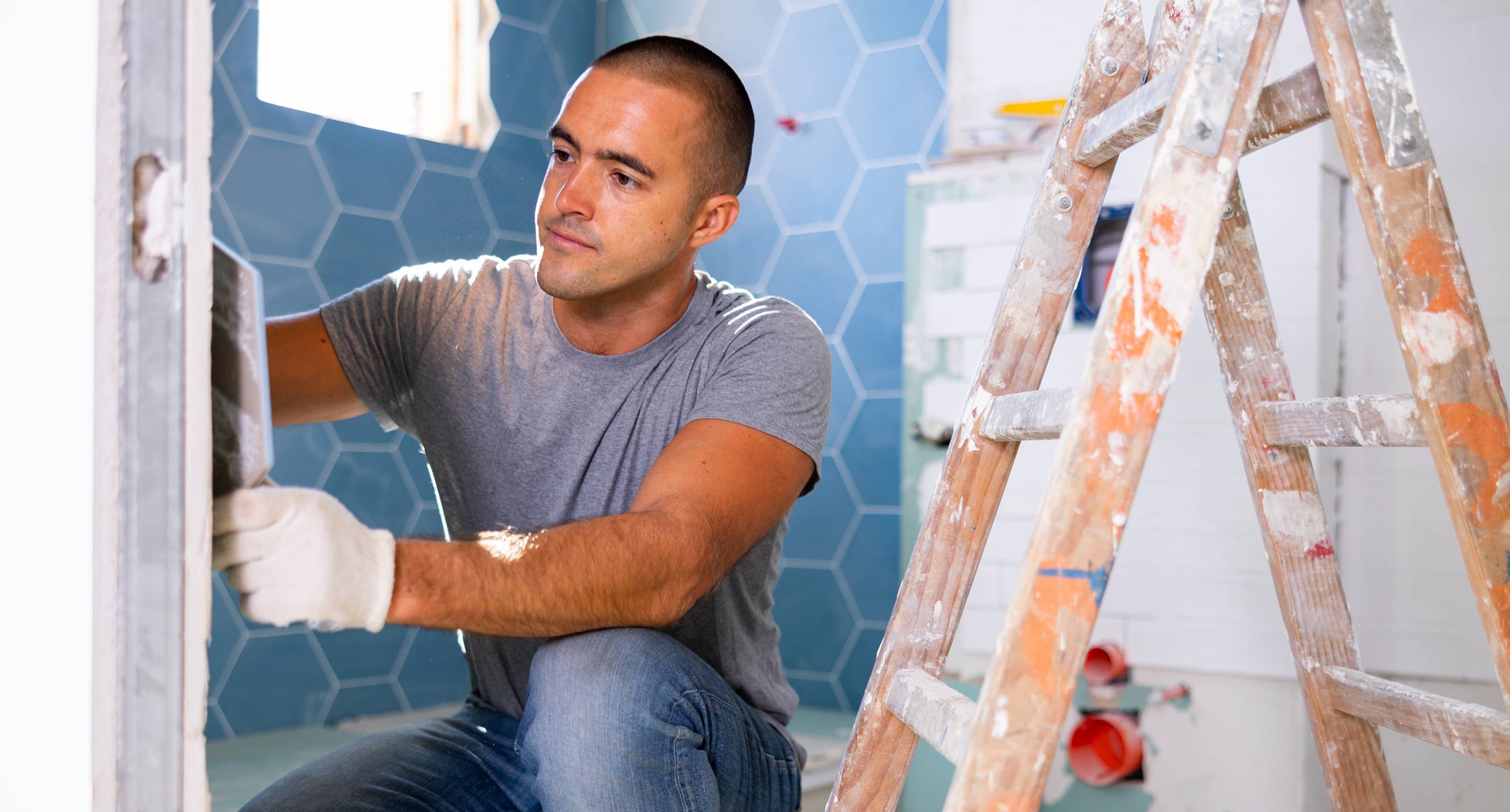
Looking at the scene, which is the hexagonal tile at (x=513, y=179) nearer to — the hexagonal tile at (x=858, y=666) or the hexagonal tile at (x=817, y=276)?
the hexagonal tile at (x=817, y=276)

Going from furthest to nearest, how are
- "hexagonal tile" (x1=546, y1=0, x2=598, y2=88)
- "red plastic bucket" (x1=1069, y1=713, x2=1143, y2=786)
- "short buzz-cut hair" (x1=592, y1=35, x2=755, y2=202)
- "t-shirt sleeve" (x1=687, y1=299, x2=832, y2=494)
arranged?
"hexagonal tile" (x1=546, y1=0, x2=598, y2=88), "red plastic bucket" (x1=1069, y1=713, x2=1143, y2=786), "short buzz-cut hair" (x1=592, y1=35, x2=755, y2=202), "t-shirt sleeve" (x1=687, y1=299, x2=832, y2=494)

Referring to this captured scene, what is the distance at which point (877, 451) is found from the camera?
8.22ft

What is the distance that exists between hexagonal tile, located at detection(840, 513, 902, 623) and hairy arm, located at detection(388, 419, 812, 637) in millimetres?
1417

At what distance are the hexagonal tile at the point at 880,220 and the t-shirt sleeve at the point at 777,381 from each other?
1.27 meters

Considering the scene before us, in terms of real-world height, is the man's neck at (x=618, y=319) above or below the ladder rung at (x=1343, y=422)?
below

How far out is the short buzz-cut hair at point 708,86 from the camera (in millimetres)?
1341

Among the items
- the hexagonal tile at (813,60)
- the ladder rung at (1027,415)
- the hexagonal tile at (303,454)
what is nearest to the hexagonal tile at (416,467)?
the hexagonal tile at (303,454)

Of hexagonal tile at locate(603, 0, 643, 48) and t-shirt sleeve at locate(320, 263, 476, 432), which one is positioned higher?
hexagonal tile at locate(603, 0, 643, 48)

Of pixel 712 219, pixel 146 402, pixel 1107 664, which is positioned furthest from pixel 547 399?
pixel 1107 664

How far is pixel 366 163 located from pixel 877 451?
3.90 ft

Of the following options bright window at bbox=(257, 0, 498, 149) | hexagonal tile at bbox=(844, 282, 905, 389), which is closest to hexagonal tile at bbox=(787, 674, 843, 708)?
hexagonal tile at bbox=(844, 282, 905, 389)

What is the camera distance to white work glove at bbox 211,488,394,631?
2.14 feet

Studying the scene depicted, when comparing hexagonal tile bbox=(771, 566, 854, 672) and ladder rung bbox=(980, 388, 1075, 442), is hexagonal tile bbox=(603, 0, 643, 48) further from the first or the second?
ladder rung bbox=(980, 388, 1075, 442)

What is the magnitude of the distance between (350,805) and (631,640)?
341 mm
